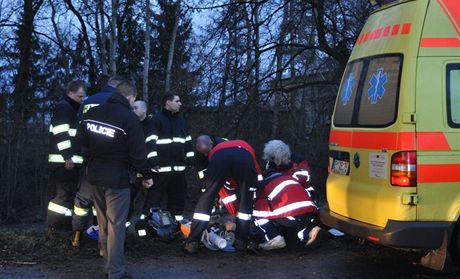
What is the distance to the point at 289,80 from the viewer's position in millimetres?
15180

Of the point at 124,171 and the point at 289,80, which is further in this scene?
the point at 289,80

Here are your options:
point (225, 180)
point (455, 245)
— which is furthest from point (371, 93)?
point (225, 180)

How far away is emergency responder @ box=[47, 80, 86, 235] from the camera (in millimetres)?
6242

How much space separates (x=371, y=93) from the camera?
531cm

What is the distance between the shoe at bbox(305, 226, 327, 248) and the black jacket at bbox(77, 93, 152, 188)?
228cm

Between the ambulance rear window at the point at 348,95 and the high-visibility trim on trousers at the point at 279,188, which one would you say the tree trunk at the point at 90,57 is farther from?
the ambulance rear window at the point at 348,95

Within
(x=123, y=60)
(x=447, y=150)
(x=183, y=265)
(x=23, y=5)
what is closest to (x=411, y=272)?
(x=447, y=150)

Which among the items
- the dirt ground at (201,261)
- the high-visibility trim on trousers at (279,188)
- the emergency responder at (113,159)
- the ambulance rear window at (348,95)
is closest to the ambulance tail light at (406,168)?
the ambulance rear window at (348,95)

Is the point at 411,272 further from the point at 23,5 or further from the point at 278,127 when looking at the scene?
the point at 23,5

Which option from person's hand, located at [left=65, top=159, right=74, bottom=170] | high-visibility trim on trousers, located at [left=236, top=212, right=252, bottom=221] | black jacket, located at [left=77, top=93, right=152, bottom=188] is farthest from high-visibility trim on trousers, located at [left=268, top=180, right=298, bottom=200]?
person's hand, located at [left=65, top=159, right=74, bottom=170]

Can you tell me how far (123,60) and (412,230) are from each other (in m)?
23.0

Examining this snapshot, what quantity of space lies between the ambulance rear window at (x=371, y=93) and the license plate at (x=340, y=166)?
394mm

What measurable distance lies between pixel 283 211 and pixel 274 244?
1.27 ft

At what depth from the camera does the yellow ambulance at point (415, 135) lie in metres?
4.73
